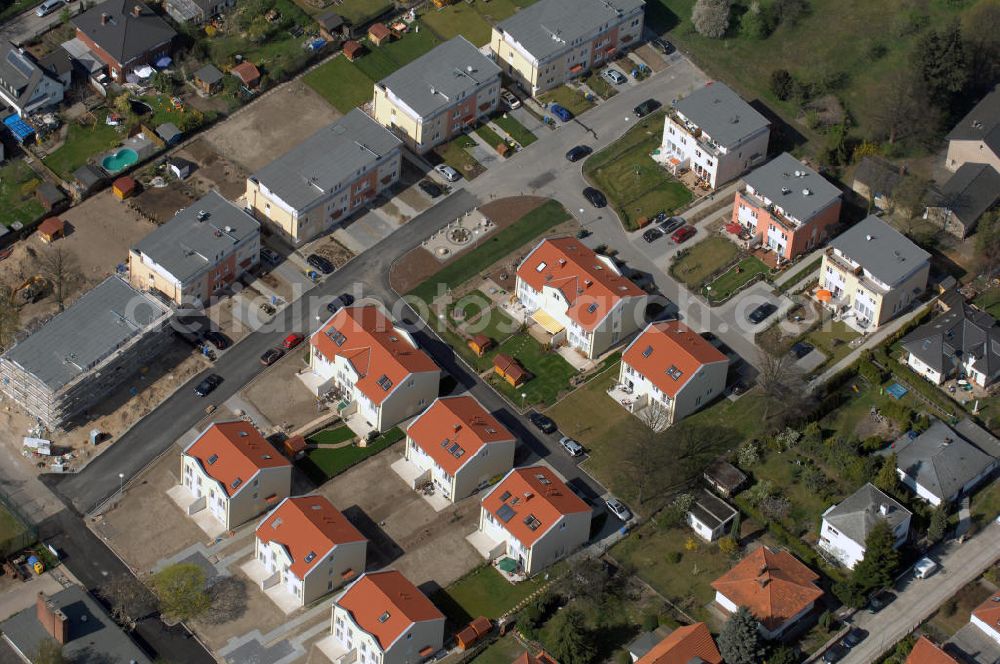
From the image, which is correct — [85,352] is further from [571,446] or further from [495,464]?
[571,446]

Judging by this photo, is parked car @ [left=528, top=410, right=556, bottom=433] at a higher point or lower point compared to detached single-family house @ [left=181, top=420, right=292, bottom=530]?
lower

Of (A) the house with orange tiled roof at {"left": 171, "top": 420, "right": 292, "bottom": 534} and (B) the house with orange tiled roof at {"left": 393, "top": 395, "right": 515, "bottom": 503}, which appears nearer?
(A) the house with orange tiled roof at {"left": 171, "top": 420, "right": 292, "bottom": 534}

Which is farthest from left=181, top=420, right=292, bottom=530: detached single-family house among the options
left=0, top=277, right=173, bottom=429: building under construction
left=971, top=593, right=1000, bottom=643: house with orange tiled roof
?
left=971, top=593, right=1000, bottom=643: house with orange tiled roof

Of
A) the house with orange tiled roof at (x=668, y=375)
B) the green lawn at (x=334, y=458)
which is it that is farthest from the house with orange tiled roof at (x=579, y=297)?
the green lawn at (x=334, y=458)

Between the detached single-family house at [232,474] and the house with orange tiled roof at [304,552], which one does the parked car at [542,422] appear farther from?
the detached single-family house at [232,474]

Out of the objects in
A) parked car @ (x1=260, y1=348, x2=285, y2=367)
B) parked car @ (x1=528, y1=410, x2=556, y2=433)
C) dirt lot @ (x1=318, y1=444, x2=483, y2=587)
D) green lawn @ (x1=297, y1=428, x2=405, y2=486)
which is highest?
parked car @ (x1=260, y1=348, x2=285, y2=367)

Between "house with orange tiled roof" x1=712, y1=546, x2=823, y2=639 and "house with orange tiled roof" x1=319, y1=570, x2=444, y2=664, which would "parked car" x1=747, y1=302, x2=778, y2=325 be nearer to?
"house with orange tiled roof" x1=712, y1=546, x2=823, y2=639
